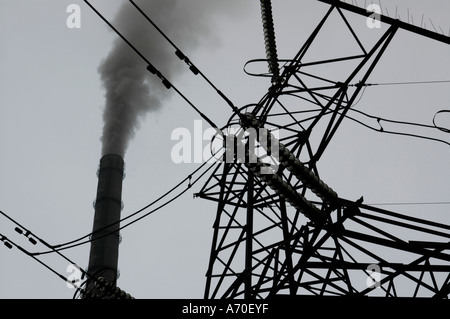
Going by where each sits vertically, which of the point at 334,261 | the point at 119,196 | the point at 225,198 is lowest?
the point at 334,261

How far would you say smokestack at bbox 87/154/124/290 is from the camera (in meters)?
34.8

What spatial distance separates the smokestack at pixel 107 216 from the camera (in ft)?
114

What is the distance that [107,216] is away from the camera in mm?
36406
